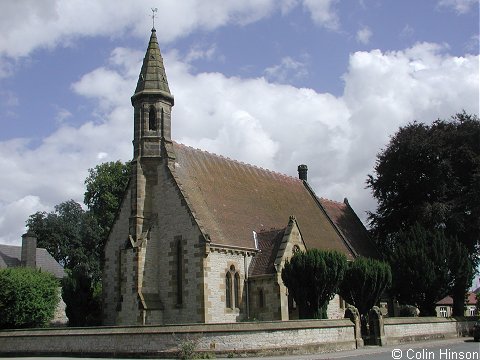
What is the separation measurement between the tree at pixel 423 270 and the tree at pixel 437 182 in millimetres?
1396

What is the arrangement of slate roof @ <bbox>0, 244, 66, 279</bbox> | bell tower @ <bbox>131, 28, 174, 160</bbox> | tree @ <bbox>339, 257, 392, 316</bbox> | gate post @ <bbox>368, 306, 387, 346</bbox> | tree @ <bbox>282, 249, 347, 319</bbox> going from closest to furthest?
tree @ <bbox>282, 249, 347, 319</bbox> → gate post @ <bbox>368, 306, 387, 346</bbox> → tree @ <bbox>339, 257, 392, 316</bbox> → bell tower @ <bbox>131, 28, 174, 160</bbox> → slate roof @ <bbox>0, 244, 66, 279</bbox>

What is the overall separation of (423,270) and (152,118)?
20794 mm

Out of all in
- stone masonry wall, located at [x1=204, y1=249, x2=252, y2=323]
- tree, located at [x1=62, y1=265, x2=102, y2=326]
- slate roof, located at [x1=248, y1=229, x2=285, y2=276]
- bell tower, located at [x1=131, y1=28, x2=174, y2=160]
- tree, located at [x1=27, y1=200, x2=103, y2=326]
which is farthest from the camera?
tree, located at [x1=27, y1=200, x2=103, y2=326]

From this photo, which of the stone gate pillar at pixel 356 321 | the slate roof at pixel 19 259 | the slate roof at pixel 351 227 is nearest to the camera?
the stone gate pillar at pixel 356 321

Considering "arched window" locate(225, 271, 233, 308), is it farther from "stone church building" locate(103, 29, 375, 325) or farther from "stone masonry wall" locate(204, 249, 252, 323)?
"stone masonry wall" locate(204, 249, 252, 323)

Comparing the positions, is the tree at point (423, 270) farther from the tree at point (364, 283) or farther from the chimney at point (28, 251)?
the chimney at point (28, 251)

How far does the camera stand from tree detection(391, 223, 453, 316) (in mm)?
38000

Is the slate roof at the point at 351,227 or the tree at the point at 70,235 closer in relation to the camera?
the slate roof at the point at 351,227

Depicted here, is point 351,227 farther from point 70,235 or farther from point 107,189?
point 70,235

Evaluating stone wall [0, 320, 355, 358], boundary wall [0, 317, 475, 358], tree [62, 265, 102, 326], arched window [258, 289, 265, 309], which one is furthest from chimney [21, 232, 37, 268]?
arched window [258, 289, 265, 309]

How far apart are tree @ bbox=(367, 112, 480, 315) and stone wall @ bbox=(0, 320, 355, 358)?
17.2m

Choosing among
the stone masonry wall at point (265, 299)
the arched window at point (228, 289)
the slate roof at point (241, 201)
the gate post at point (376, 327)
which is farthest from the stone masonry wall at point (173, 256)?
the gate post at point (376, 327)

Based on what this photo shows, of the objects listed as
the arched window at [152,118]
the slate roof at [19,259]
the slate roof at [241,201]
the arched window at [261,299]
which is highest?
the arched window at [152,118]

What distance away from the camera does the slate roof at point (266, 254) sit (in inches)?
1289
